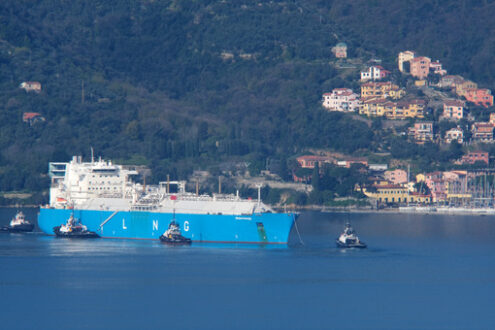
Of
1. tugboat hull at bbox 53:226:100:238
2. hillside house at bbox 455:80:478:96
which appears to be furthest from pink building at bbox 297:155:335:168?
tugboat hull at bbox 53:226:100:238

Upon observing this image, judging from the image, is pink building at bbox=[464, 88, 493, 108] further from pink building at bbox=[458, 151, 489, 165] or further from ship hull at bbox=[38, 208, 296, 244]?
ship hull at bbox=[38, 208, 296, 244]

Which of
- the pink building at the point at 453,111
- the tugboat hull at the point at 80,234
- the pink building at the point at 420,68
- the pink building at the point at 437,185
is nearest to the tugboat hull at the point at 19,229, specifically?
the tugboat hull at the point at 80,234

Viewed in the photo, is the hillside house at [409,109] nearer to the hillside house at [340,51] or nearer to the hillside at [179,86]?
the hillside at [179,86]

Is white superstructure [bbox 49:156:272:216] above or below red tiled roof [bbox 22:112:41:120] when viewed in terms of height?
below

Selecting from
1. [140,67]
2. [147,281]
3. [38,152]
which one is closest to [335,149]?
[38,152]

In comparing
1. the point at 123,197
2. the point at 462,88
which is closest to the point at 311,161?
the point at 462,88

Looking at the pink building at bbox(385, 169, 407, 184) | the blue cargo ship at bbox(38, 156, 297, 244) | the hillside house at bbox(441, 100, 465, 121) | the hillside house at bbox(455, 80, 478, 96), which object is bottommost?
the blue cargo ship at bbox(38, 156, 297, 244)
